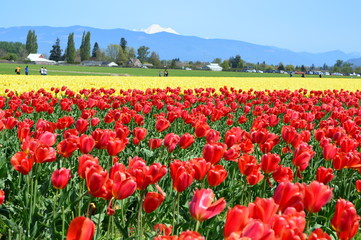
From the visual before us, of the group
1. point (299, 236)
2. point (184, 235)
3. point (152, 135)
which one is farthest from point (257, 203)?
point (152, 135)

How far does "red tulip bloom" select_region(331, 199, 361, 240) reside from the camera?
7.07ft

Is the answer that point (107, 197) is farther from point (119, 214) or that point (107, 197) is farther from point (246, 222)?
point (119, 214)

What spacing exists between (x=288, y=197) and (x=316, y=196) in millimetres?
186

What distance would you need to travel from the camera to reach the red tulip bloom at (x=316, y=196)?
7.54ft

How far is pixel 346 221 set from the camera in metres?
2.16

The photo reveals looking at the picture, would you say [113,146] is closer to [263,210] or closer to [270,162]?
[270,162]

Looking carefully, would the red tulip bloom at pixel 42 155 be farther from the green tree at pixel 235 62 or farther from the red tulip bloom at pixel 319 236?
A: the green tree at pixel 235 62

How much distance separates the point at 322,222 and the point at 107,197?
2.75 meters

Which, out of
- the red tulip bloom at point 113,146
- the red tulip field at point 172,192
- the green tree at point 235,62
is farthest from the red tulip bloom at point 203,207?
the green tree at point 235,62

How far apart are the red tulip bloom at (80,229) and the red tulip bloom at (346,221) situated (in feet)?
3.96

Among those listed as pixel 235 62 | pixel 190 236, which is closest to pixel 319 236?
pixel 190 236

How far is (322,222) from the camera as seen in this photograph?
4535mm

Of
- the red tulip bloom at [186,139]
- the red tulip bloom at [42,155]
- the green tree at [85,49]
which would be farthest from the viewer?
the green tree at [85,49]

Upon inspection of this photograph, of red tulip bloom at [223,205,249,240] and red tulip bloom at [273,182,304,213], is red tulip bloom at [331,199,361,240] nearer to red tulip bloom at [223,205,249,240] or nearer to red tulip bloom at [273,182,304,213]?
red tulip bloom at [273,182,304,213]
